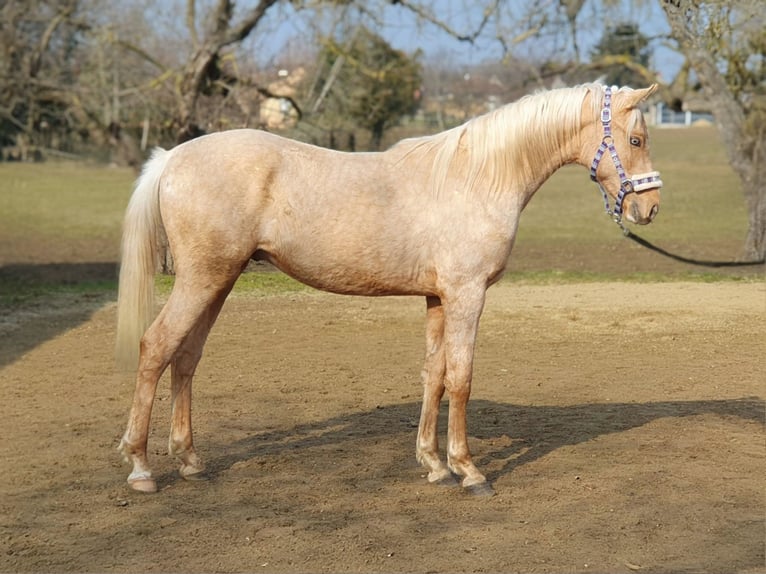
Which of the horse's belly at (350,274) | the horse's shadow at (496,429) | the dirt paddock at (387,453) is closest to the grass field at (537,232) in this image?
the dirt paddock at (387,453)

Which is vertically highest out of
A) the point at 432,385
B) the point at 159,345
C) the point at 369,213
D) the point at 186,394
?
the point at 369,213

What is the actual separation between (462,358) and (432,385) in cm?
44

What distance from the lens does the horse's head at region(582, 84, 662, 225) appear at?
16.1 feet

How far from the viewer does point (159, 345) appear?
483 centimetres

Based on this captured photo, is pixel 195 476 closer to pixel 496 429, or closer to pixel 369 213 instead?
pixel 369 213

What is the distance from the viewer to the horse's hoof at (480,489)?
16.1 ft

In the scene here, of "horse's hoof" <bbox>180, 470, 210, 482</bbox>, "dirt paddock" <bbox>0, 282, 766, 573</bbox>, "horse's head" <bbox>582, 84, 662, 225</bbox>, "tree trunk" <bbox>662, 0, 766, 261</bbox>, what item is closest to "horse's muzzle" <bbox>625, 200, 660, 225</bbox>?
"horse's head" <bbox>582, 84, 662, 225</bbox>

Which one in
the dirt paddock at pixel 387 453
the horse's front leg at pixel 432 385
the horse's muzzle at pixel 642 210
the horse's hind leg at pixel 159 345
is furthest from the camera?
the horse's front leg at pixel 432 385

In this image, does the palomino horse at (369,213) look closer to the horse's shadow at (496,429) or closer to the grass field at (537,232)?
the horse's shadow at (496,429)

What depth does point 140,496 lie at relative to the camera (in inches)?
189

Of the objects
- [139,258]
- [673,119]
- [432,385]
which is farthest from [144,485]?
[673,119]

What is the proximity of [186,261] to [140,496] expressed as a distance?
117 cm

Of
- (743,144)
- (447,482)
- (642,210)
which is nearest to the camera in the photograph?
(642,210)

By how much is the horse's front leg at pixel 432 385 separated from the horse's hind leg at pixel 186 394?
1.12m
